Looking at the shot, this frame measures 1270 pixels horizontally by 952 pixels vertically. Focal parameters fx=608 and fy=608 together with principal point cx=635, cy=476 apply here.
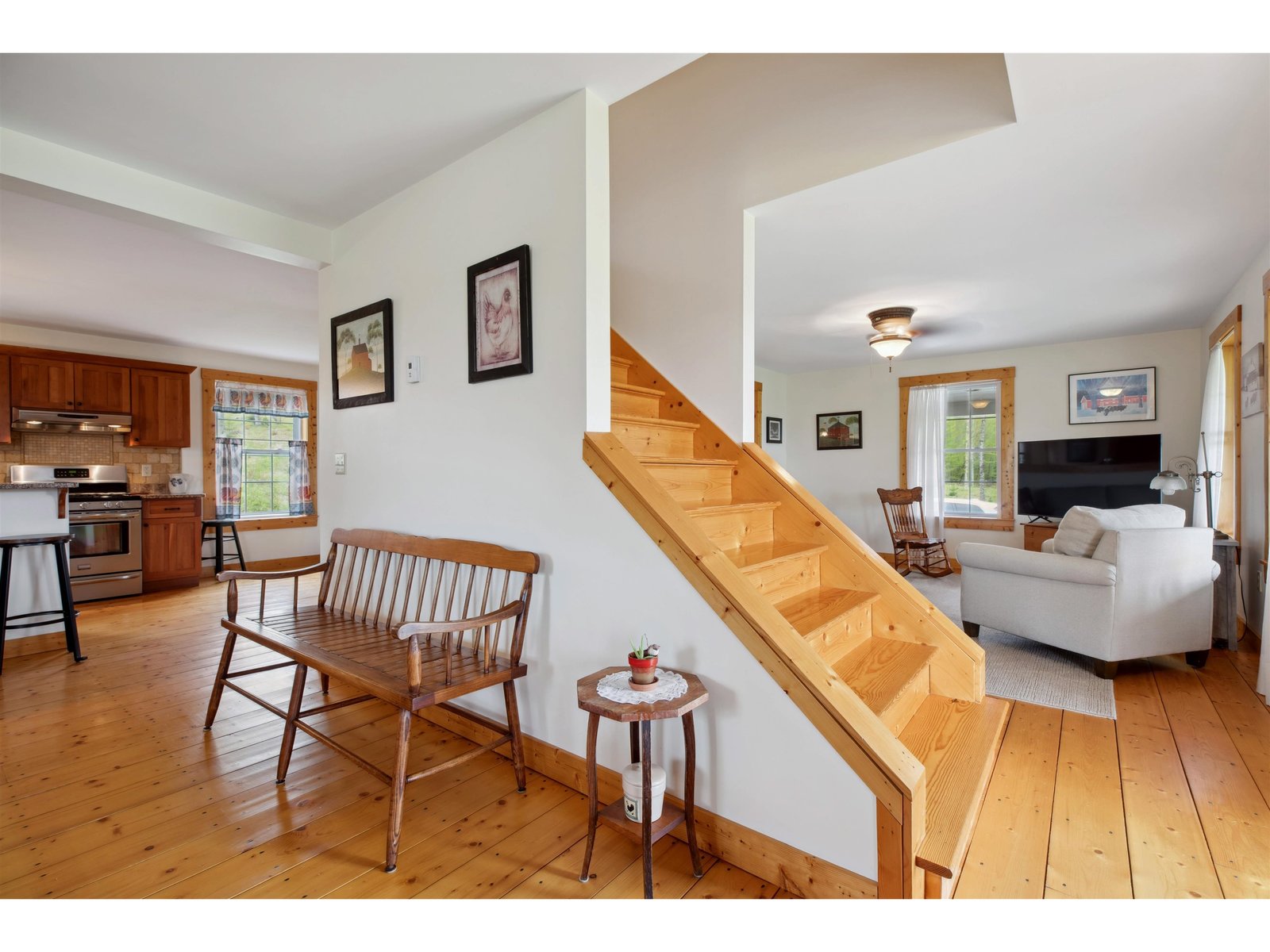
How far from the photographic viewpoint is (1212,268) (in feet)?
12.9

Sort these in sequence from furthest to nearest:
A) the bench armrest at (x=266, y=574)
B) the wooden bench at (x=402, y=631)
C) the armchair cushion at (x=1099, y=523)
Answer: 1. the armchair cushion at (x=1099, y=523)
2. the bench armrest at (x=266, y=574)
3. the wooden bench at (x=402, y=631)

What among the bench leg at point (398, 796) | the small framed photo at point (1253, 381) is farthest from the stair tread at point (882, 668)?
the small framed photo at point (1253, 381)

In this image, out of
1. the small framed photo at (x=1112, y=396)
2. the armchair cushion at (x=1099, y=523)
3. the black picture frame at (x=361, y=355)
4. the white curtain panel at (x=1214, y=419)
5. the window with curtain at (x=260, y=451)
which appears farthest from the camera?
the window with curtain at (x=260, y=451)

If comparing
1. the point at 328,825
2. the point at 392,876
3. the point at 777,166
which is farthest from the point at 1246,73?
the point at 328,825

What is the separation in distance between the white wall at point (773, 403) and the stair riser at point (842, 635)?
191 inches

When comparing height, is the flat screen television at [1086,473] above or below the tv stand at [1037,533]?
above

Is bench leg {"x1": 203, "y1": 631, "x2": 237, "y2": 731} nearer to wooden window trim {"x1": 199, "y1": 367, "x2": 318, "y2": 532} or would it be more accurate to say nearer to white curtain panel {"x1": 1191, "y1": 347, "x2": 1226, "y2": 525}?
wooden window trim {"x1": 199, "y1": 367, "x2": 318, "y2": 532}

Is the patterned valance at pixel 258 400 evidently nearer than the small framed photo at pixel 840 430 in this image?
Yes

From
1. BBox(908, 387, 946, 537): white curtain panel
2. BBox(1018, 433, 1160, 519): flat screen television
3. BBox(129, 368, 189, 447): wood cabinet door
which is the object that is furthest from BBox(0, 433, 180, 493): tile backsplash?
BBox(1018, 433, 1160, 519): flat screen television

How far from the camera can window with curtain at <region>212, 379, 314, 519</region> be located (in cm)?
673

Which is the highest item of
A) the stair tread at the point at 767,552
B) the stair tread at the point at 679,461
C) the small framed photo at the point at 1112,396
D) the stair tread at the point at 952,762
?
the small framed photo at the point at 1112,396

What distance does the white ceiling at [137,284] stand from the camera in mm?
3418

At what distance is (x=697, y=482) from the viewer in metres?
2.70

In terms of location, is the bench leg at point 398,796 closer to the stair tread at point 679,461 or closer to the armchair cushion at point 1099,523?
the stair tread at point 679,461
